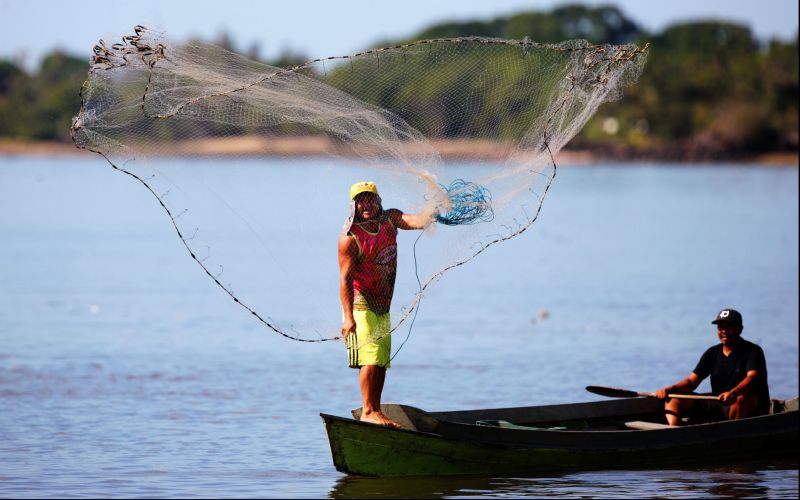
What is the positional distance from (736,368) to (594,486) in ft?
4.98

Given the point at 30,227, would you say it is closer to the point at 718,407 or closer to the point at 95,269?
the point at 95,269

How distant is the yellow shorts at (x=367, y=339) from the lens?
32.8 feet

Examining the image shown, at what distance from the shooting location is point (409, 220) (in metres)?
10.0

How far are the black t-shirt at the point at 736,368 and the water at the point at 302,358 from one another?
63 cm

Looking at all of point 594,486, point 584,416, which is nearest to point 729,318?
point 584,416

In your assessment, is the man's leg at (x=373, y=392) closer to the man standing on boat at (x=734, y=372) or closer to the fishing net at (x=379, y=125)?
the fishing net at (x=379, y=125)

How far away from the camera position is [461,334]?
19891 millimetres

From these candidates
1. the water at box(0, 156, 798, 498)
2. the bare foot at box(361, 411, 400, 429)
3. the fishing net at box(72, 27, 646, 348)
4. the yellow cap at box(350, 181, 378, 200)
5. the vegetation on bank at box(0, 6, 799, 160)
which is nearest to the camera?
the yellow cap at box(350, 181, 378, 200)

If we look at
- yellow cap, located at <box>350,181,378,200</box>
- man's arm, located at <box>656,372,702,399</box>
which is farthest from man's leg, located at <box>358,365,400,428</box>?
man's arm, located at <box>656,372,702,399</box>

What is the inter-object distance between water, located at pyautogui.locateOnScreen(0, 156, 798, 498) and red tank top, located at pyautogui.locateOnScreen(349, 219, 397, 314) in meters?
1.45

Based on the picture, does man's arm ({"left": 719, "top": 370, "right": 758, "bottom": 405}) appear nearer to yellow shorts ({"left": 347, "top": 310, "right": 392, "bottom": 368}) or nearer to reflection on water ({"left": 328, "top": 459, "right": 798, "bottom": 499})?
reflection on water ({"left": 328, "top": 459, "right": 798, "bottom": 499})

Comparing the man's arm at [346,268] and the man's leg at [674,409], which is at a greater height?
the man's arm at [346,268]

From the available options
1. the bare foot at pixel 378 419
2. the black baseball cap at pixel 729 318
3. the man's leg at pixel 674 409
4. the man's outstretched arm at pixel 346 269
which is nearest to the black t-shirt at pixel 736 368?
the black baseball cap at pixel 729 318

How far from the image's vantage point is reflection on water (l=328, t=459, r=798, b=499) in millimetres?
10438
